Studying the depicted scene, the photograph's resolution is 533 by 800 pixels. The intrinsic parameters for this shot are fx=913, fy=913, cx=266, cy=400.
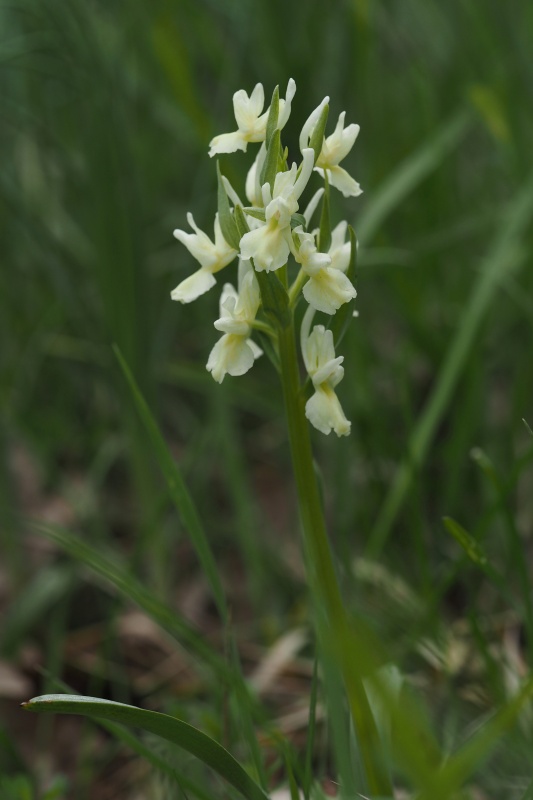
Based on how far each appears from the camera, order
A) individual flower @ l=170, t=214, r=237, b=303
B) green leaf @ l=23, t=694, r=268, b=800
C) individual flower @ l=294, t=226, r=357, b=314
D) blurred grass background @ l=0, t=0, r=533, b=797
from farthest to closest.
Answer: blurred grass background @ l=0, t=0, r=533, b=797
individual flower @ l=170, t=214, r=237, b=303
individual flower @ l=294, t=226, r=357, b=314
green leaf @ l=23, t=694, r=268, b=800

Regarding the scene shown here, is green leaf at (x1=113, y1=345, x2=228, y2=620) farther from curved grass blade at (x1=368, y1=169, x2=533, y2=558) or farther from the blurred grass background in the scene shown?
curved grass blade at (x1=368, y1=169, x2=533, y2=558)

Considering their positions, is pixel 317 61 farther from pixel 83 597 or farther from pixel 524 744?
pixel 524 744

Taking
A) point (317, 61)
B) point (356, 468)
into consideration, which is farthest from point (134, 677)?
point (317, 61)

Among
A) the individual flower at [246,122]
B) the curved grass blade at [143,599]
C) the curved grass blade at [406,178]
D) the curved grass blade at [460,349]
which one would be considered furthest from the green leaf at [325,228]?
the curved grass blade at [406,178]

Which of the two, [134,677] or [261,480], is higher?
[261,480]

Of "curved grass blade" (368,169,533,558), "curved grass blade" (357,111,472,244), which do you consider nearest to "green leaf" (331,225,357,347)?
"curved grass blade" (368,169,533,558)

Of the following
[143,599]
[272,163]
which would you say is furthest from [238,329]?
[143,599]
